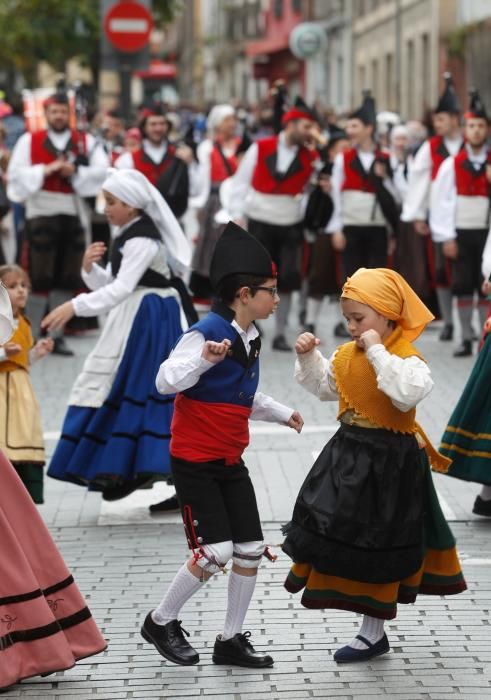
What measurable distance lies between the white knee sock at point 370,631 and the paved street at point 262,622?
8 centimetres

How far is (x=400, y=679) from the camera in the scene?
5633 mm

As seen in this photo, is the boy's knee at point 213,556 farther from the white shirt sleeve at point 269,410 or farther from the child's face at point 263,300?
the child's face at point 263,300

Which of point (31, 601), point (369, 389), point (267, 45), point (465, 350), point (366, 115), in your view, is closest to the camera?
point (31, 601)

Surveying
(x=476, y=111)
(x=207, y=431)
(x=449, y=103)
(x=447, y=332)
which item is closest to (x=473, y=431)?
(x=207, y=431)

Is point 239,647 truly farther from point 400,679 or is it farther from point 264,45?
point 264,45

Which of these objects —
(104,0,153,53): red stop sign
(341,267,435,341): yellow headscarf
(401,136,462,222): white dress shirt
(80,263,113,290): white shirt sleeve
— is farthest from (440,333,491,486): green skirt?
(104,0,153,53): red stop sign

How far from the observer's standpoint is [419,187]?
14.4m

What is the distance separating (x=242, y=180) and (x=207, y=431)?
858cm

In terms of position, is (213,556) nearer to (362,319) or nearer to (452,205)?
(362,319)

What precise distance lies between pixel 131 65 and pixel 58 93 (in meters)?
1.98

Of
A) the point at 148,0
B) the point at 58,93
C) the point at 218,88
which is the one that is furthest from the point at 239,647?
the point at 218,88

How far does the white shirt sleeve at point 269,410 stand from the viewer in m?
5.93

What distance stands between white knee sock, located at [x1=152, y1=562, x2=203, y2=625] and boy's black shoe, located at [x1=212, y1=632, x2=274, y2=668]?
0.62 feet

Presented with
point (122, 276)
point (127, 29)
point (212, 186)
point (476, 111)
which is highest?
point (127, 29)
